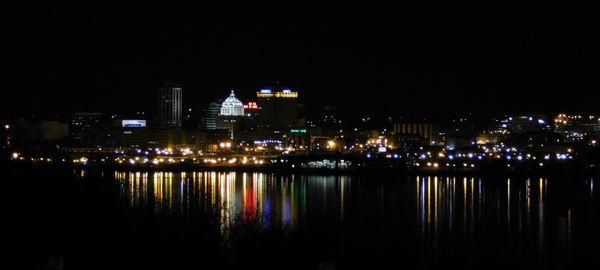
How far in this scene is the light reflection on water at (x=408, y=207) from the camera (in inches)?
783

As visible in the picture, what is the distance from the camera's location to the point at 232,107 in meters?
98.6

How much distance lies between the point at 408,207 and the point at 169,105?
72652mm

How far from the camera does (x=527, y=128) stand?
271 ft

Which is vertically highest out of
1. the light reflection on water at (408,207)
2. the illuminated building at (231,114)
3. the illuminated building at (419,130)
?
the illuminated building at (231,114)

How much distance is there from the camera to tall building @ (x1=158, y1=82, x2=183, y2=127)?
97456 millimetres

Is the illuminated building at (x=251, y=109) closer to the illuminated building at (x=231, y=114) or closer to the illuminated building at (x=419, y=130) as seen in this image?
the illuminated building at (x=231, y=114)

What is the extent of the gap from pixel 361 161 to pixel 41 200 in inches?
1751

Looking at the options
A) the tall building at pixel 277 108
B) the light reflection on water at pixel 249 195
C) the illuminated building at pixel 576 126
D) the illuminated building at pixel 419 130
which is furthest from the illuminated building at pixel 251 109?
the light reflection on water at pixel 249 195

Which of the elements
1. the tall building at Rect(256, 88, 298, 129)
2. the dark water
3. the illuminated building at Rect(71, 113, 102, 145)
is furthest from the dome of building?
the dark water

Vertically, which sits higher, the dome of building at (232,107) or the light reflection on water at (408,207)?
the dome of building at (232,107)

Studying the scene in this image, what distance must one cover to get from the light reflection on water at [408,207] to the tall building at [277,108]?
53513 mm

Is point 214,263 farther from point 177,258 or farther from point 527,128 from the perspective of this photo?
point 527,128

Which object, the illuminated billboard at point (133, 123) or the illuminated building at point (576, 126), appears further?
the illuminated billboard at point (133, 123)

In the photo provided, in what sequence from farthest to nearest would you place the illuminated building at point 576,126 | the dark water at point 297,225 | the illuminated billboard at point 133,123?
the illuminated billboard at point 133,123, the illuminated building at point 576,126, the dark water at point 297,225
